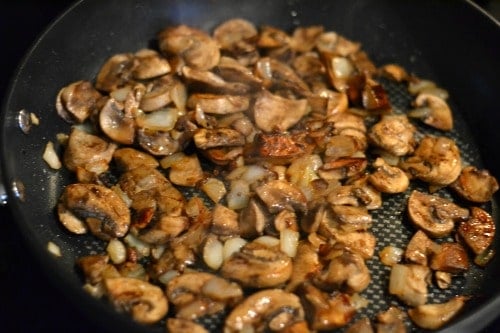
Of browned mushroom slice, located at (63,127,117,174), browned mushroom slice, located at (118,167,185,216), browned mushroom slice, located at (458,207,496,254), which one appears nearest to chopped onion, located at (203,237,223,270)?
browned mushroom slice, located at (118,167,185,216)

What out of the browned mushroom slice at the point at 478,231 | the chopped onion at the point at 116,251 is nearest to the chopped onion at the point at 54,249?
the chopped onion at the point at 116,251

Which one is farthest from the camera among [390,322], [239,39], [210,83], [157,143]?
[239,39]

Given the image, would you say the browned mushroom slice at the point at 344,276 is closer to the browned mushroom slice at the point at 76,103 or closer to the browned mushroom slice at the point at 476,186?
the browned mushroom slice at the point at 476,186

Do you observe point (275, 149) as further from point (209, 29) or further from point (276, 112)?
point (209, 29)

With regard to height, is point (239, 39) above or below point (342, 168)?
above

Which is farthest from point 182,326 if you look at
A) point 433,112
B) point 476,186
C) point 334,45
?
point 334,45

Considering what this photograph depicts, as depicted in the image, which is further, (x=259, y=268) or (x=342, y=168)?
(x=342, y=168)
